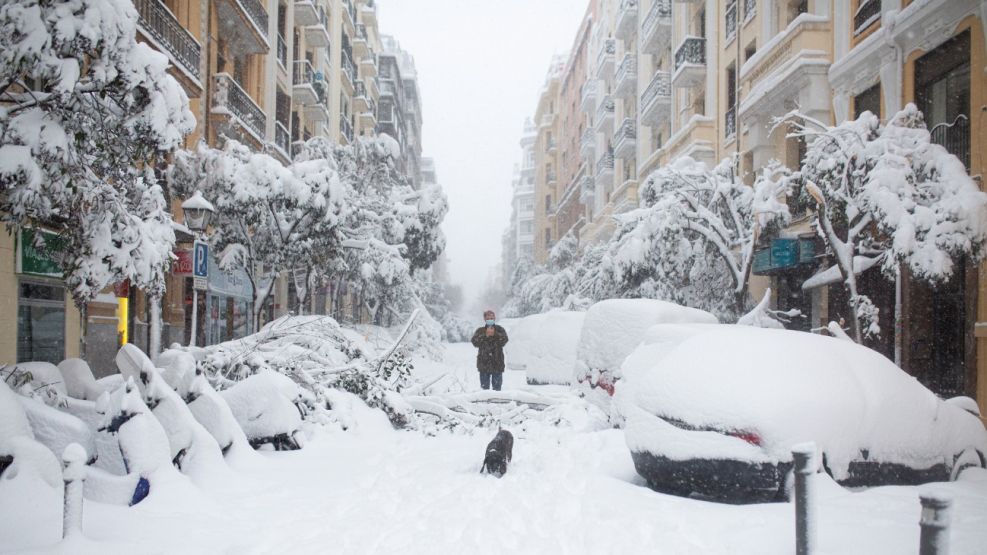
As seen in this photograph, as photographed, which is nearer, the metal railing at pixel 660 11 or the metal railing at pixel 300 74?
the metal railing at pixel 660 11

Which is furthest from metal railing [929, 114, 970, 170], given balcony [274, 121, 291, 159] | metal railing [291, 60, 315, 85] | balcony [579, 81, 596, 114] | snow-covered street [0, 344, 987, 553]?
balcony [579, 81, 596, 114]

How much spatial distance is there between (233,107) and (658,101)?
A: 15.1 metres

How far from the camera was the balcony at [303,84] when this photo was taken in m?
31.1

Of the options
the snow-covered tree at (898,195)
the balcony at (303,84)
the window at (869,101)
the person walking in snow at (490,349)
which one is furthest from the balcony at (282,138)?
the snow-covered tree at (898,195)

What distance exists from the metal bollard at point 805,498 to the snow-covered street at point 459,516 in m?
0.38

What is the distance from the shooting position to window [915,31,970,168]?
1159 centimetres

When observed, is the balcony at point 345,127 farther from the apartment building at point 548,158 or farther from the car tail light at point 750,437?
the car tail light at point 750,437

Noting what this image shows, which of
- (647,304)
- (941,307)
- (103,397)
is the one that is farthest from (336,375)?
(941,307)

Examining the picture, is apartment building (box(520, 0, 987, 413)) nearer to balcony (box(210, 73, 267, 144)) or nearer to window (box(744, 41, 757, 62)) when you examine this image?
window (box(744, 41, 757, 62))

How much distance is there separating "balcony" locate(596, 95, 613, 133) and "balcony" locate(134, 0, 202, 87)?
25985 mm

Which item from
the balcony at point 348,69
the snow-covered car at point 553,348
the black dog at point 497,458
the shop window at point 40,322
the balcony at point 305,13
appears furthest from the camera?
the balcony at point 348,69

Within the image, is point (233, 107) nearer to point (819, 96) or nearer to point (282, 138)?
point (282, 138)

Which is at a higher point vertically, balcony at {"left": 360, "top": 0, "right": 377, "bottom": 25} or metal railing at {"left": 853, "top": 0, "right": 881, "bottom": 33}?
balcony at {"left": 360, "top": 0, "right": 377, "bottom": 25}

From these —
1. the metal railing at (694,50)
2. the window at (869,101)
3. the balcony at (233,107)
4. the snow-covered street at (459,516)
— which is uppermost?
the metal railing at (694,50)
